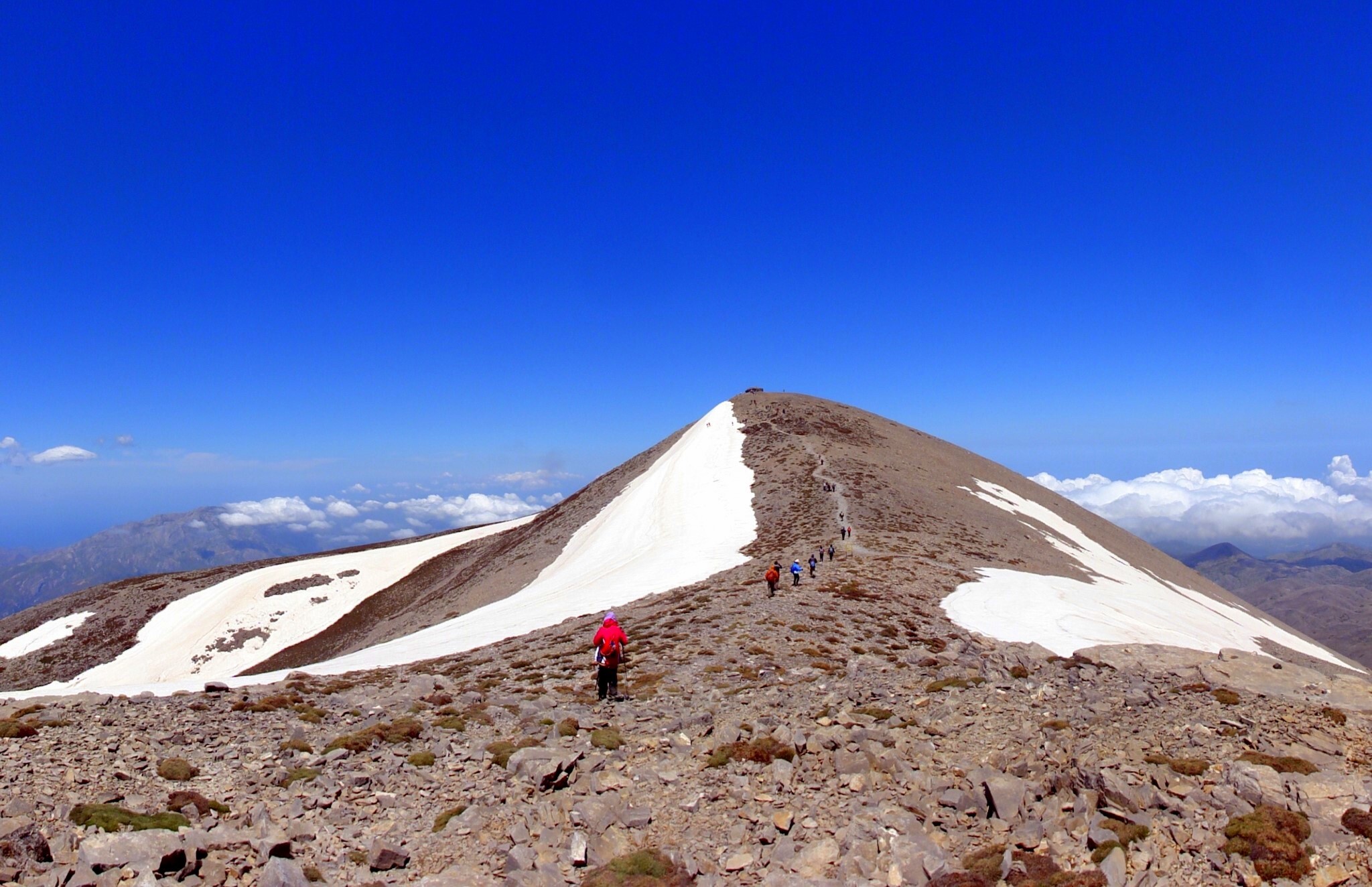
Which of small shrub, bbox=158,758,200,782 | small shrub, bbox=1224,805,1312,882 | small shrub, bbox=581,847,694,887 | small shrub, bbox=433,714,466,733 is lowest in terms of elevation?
small shrub, bbox=581,847,694,887

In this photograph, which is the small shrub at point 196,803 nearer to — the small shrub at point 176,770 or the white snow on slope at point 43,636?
the small shrub at point 176,770

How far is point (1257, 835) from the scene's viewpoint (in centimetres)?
981

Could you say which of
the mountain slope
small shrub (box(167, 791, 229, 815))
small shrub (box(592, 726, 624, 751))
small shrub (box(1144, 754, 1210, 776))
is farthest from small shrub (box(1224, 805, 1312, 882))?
small shrub (box(167, 791, 229, 815))

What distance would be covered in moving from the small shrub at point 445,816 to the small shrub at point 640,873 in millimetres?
2849

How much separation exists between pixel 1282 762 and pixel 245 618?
78.7 metres

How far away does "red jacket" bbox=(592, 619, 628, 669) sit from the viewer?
58.4ft

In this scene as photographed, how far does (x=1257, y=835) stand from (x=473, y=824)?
11948mm

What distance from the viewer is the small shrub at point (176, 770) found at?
12281 mm

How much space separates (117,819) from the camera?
1041 cm

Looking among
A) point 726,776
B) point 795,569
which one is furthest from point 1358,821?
point 795,569

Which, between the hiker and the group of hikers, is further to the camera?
the group of hikers

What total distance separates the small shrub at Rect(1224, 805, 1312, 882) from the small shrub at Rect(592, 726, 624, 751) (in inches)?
402

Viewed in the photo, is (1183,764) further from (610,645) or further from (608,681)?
(608,681)

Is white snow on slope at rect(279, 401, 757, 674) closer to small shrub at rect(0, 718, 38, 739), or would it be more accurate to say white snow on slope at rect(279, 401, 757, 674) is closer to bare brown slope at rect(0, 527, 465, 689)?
small shrub at rect(0, 718, 38, 739)
